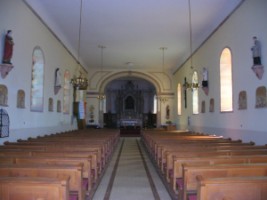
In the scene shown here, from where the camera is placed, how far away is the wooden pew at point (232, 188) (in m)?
2.32

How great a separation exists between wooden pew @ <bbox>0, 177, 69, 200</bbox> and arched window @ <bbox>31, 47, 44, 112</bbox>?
6.54m

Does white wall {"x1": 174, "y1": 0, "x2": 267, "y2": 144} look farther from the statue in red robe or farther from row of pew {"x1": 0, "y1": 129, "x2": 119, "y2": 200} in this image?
the statue in red robe

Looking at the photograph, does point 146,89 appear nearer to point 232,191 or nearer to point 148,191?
point 148,191

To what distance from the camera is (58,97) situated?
10883mm

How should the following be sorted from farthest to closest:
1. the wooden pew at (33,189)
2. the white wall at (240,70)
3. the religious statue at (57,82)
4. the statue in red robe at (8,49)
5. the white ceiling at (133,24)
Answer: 1. the religious statue at (57,82)
2. the white ceiling at (133,24)
3. the white wall at (240,70)
4. the statue in red robe at (8,49)
5. the wooden pew at (33,189)

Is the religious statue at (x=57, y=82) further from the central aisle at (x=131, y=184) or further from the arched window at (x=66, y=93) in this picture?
the central aisle at (x=131, y=184)

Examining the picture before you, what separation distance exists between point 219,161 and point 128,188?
2031mm

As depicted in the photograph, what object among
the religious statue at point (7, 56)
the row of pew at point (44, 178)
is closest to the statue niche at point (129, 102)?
the religious statue at point (7, 56)

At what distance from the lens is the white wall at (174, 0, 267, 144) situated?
247 inches

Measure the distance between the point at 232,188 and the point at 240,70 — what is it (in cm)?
563

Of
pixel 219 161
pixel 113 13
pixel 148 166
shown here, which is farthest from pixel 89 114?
pixel 219 161

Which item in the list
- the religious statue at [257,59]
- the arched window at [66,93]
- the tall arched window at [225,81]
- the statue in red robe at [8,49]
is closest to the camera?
the statue in red robe at [8,49]

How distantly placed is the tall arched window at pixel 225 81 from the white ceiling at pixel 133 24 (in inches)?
46.5

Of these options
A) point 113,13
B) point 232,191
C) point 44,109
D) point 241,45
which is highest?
point 113,13
